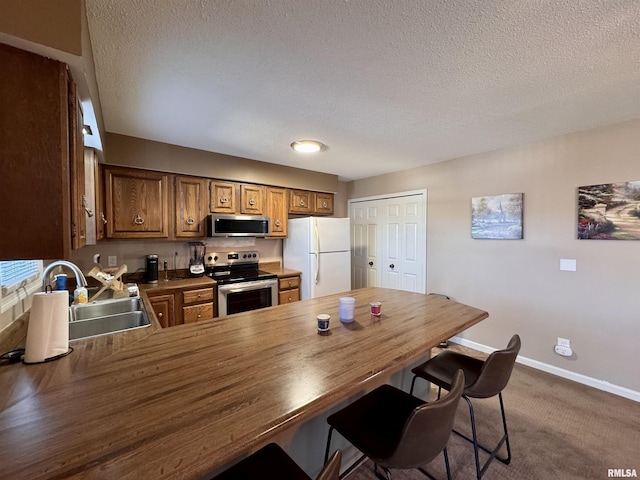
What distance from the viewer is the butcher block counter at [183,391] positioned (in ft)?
2.08

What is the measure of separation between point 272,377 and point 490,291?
304cm

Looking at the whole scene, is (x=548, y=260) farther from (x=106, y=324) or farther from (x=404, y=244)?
(x=106, y=324)

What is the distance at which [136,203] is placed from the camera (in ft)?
9.41

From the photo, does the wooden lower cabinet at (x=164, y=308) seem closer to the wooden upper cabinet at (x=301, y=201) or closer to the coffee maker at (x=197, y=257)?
the coffee maker at (x=197, y=257)

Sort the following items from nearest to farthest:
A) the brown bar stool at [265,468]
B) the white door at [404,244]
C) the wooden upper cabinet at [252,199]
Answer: the brown bar stool at [265,468]
the wooden upper cabinet at [252,199]
the white door at [404,244]

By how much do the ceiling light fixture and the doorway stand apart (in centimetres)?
162

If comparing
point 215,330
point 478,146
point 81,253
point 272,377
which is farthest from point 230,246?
point 478,146

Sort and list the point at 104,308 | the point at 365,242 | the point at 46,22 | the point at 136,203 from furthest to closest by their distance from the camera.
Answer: the point at 365,242
the point at 136,203
the point at 104,308
the point at 46,22

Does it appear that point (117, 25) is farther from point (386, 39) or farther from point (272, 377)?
point (272, 377)

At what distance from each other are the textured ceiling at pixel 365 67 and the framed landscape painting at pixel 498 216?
68cm

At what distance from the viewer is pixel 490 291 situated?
3141 mm

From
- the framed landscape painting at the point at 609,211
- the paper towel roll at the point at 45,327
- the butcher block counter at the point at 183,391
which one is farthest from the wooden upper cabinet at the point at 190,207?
the framed landscape painting at the point at 609,211

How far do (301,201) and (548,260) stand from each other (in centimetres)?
303

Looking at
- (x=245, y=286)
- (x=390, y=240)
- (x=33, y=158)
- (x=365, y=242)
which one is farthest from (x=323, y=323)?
(x=365, y=242)
